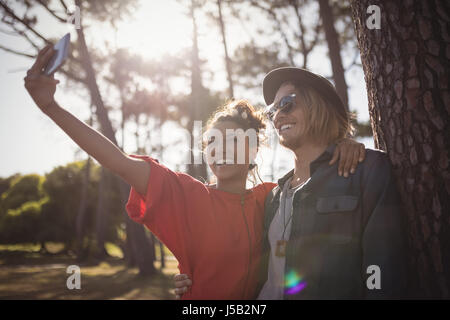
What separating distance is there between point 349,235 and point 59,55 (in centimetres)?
181

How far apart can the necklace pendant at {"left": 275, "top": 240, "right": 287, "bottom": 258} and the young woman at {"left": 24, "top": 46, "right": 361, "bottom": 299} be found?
0.20 m

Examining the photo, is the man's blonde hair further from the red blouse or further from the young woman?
the red blouse

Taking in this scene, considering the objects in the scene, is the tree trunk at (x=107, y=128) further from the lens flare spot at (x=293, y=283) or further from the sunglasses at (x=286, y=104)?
the lens flare spot at (x=293, y=283)

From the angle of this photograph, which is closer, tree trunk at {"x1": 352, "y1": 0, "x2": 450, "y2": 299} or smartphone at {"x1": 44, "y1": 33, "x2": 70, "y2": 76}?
smartphone at {"x1": 44, "y1": 33, "x2": 70, "y2": 76}

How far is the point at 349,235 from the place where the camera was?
63.7 inches

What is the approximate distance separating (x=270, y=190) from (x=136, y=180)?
1.31 m

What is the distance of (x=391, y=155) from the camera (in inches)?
69.1

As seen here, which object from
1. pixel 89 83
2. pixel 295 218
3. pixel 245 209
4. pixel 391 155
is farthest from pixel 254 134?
pixel 89 83

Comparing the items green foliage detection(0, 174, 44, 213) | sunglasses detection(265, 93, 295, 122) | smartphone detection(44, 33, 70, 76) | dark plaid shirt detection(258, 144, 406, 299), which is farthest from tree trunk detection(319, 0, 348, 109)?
green foliage detection(0, 174, 44, 213)

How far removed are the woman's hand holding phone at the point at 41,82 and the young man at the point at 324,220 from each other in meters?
1.35

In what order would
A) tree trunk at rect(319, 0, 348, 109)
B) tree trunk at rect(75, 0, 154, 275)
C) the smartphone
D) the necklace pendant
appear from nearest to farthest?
the smartphone
the necklace pendant
tree trunk at rect(319, 0, 348, 109)
tree trunk at rect(75, 0, 154, 275)

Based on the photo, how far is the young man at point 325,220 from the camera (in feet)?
5.04

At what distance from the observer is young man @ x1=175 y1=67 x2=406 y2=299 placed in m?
1.54

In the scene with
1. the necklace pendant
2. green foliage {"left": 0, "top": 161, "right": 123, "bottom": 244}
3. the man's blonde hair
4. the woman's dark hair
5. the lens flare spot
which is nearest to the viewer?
the lens flare spot
